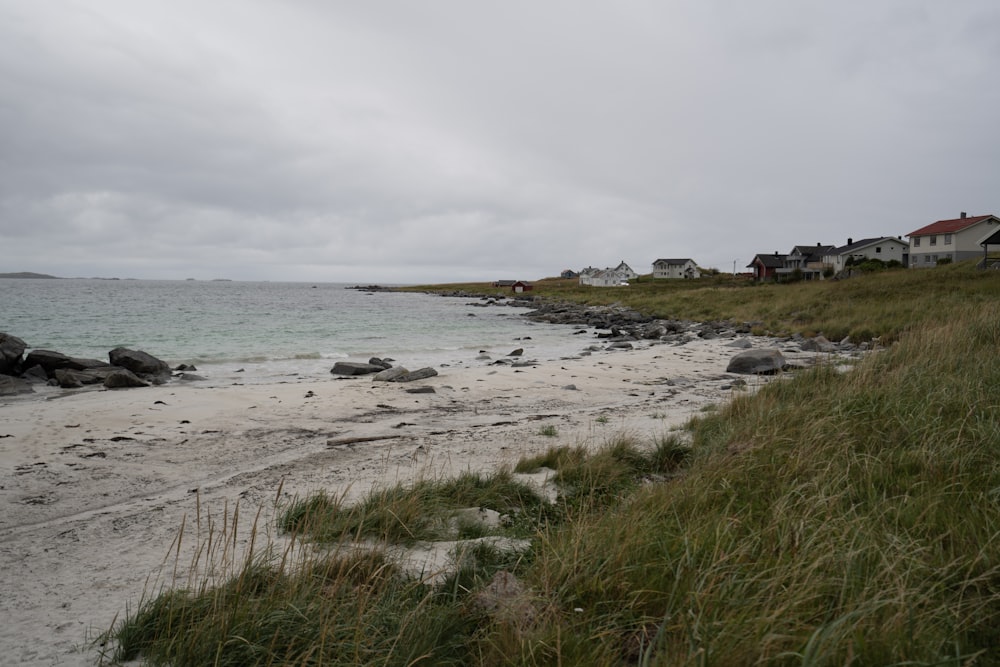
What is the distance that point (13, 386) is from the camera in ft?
50.2

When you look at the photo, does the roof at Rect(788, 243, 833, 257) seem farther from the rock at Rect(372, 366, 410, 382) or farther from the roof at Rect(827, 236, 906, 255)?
the rock at Rect(372, 366, 410, 382)

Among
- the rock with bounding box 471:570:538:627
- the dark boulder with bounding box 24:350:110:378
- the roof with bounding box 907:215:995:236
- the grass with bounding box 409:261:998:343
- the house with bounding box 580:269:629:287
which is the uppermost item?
the roof with bounding box 907:215:995:236

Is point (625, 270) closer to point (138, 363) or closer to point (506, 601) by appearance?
point (138, 363)

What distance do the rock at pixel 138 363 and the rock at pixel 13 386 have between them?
2.58 metres

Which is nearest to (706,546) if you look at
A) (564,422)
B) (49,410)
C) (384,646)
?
(384,646)

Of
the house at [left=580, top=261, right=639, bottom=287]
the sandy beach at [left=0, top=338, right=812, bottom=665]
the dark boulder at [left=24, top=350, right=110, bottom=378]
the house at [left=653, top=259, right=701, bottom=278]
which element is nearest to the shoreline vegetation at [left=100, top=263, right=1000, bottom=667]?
the sandy beach at [left=0, top=338, right=812, bottom=665]

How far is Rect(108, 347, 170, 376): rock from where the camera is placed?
709 inches

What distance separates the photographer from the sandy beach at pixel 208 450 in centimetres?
428

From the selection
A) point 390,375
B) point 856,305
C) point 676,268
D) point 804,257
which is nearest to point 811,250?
point 804,257

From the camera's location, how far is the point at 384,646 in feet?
9.45

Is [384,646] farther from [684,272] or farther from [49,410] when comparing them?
[684,272]

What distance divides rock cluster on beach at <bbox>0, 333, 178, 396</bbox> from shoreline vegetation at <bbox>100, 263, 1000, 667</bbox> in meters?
14.9

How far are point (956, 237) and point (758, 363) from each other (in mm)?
63515

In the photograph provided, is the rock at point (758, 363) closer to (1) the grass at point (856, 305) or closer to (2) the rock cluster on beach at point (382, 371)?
(1) the grass at point (856, 305)
